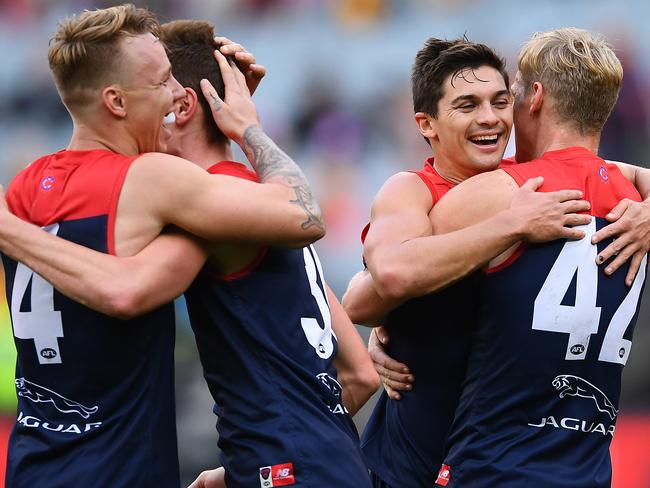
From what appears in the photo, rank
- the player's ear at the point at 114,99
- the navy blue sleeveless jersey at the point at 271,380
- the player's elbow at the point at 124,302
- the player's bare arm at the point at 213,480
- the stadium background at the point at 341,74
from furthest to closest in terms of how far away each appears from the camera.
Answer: the stadium background at the point at 341,74 → the player's bare arm at the point at 213,480 → the player's ear at the point at 114,99 → the navy blue sleeveless jersey at the point at 271,380 → the player's elbow at the point at 124,302

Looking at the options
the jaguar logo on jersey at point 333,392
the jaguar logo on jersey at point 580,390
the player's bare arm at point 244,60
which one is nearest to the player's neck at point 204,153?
the player's bare arm at point 244,60

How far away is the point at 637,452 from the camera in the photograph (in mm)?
9438

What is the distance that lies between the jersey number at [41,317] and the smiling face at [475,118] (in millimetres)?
1898

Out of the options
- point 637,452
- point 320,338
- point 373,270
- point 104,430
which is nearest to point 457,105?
point 373,270

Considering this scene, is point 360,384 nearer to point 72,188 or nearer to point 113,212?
point 113,212

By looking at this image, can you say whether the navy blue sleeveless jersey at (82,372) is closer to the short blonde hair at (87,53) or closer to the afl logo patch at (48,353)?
the afl logo patch at (48,353)

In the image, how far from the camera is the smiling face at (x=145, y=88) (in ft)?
15.1

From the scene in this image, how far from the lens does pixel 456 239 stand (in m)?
4.52

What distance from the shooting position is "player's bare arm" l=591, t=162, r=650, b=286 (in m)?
4.59

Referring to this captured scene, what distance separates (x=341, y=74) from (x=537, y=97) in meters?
8.97

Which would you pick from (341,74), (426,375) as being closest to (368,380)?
(426,375)

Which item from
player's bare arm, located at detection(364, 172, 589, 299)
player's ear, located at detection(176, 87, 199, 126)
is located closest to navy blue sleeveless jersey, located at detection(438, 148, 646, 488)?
player's bare arm, located at detection(364, 172, 589, 299)

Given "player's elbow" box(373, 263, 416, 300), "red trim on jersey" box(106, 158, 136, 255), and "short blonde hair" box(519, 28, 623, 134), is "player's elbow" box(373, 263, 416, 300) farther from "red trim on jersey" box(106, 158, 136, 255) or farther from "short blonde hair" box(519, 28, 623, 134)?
"red trim on jersey" box(106, 158, 136, 255)

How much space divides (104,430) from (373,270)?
1.32 meters
